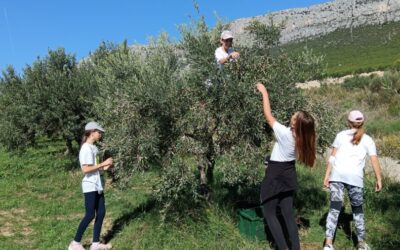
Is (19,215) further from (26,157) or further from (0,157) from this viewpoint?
(0,157)

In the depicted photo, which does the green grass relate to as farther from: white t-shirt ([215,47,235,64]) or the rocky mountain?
white t-shirt ([215,47,235,64])

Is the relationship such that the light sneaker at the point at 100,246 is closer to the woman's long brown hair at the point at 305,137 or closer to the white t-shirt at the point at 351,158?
the woman's long brown hair at the point at 305,137

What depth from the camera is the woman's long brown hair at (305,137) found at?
5.51 metres

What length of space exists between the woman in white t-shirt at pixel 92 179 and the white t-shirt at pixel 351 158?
3344mm

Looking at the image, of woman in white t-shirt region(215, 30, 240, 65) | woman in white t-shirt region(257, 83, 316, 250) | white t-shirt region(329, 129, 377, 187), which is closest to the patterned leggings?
white t-shirt region(329, 129, 377, 187)

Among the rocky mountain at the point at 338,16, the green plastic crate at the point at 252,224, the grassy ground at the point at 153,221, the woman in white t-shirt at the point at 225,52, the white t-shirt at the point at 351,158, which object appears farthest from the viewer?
the rocky mountain at the point at 338,16

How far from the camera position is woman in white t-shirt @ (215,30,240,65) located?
255 inches

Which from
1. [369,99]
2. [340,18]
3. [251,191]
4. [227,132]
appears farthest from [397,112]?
[340,18]

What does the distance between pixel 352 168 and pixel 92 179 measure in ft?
12.4

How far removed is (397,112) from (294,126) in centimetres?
1939

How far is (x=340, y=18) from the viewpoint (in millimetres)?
91875

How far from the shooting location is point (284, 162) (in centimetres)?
577

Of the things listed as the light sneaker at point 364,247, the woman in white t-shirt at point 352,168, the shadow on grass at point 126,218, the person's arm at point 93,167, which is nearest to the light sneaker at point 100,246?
the shadow on grass at point 126,218

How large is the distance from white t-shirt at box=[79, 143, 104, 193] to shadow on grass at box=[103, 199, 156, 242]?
1280 millimetres
